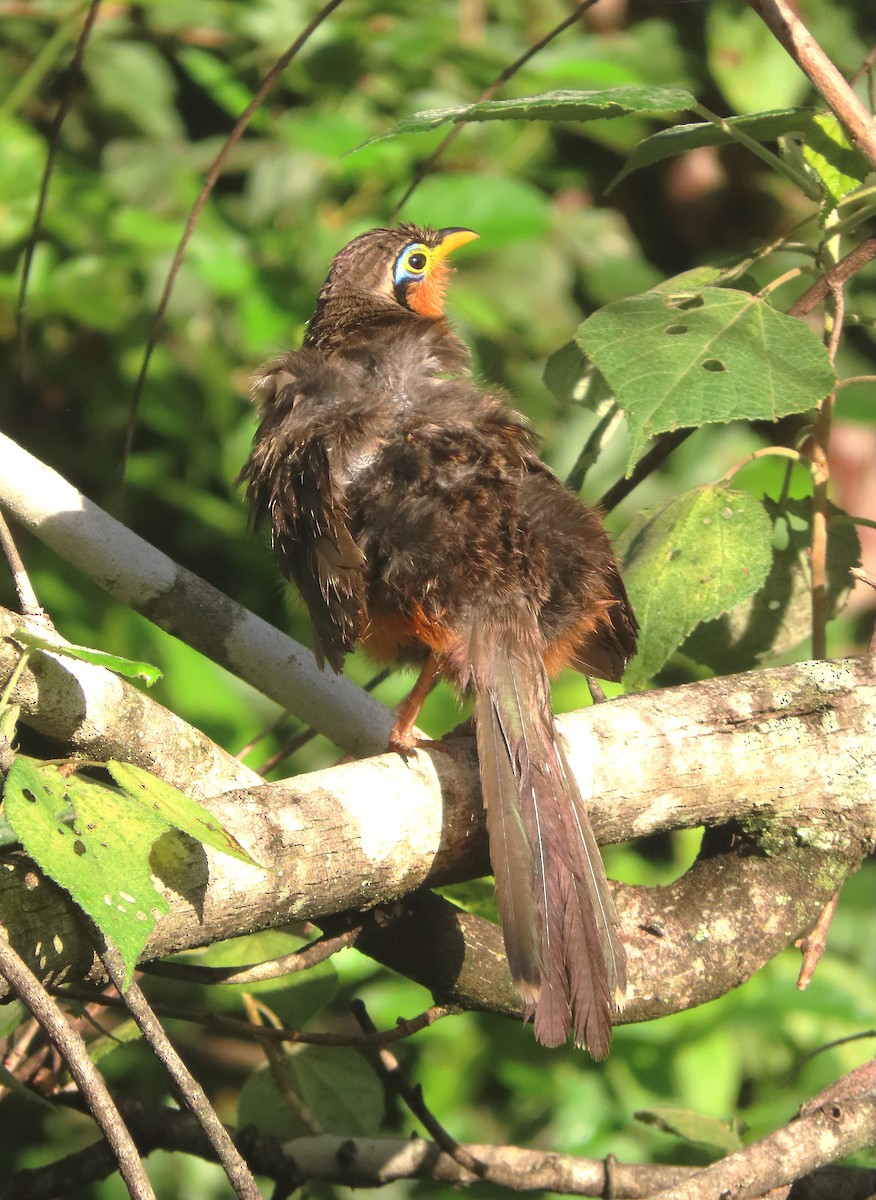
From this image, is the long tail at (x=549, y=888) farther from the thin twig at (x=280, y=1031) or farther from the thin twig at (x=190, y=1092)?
the thin twig at (x=190, y=1092)

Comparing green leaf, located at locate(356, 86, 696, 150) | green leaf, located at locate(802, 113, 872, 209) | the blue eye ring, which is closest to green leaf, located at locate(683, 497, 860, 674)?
green leaf, located at locate(802, 113, 872, 209)

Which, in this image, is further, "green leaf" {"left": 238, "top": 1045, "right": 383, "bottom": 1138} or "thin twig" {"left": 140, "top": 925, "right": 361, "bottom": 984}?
"green leaf" {"left": 238, "top": 1045, "right": 383, "bottom": 1138}

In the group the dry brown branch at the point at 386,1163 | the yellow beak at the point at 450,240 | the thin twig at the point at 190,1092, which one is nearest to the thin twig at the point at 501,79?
the yellow beak at the point at 450,240

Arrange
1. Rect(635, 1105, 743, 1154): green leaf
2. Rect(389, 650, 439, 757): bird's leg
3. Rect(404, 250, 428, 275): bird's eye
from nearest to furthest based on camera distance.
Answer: Rect(389, 650, 439, 757): bird's leg < Rect(635, 1105, 743, 1154): green leaf < Rect(404, 250, 428, 275): bird's eye

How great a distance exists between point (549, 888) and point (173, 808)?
30.3 inches

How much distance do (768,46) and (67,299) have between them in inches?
128

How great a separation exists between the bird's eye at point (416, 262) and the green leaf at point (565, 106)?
1302mm

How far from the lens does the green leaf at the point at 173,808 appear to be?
1538 millimetres

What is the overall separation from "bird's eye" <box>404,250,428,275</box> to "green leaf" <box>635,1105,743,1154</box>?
7.30ft

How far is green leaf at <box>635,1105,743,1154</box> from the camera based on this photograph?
259 cm

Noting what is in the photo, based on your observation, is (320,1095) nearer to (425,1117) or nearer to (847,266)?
(425,1117)

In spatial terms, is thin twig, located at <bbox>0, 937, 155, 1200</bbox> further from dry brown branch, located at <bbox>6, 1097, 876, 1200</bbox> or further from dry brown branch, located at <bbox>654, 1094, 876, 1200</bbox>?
dry brown branch, located at <bbox>6, 1097, 876, 1200</bbox>

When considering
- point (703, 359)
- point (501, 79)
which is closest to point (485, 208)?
point (501, 79)

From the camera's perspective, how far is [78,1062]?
1460mm
